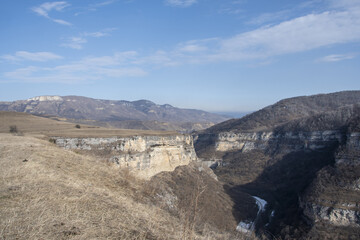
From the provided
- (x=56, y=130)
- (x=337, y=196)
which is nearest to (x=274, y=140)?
(x=337, y=196)

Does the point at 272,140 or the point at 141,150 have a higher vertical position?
the point at 141,150

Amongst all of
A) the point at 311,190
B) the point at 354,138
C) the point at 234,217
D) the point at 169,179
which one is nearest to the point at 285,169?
the point at 354,138

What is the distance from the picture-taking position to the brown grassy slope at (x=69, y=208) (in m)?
5.20

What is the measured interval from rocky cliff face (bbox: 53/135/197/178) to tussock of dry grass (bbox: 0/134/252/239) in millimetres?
22007

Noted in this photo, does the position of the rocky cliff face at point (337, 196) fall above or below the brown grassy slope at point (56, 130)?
below

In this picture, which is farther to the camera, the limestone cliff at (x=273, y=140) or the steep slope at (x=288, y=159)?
the limestone cliff at (x=273, y=140)

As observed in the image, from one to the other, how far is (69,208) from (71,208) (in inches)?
2.3

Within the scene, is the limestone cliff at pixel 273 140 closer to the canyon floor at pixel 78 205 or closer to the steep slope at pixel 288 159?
the steep slope at pixel 288 159

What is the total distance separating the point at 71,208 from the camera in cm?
623

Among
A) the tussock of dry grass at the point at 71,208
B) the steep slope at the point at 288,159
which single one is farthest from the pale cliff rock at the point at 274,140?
the tussock of dry grass at the point at 71,208

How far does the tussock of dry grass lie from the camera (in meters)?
5.21

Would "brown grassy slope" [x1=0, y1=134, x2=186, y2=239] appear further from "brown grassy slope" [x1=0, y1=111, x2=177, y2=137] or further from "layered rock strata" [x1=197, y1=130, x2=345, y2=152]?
"layered rock strata" [x1=197, y1=130, x2=345, y2=152]

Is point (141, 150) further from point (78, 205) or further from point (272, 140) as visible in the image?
point (272, 140)

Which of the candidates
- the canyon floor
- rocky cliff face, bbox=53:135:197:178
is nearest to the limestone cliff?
rocky cliff face, bbox=53:135:197:178
